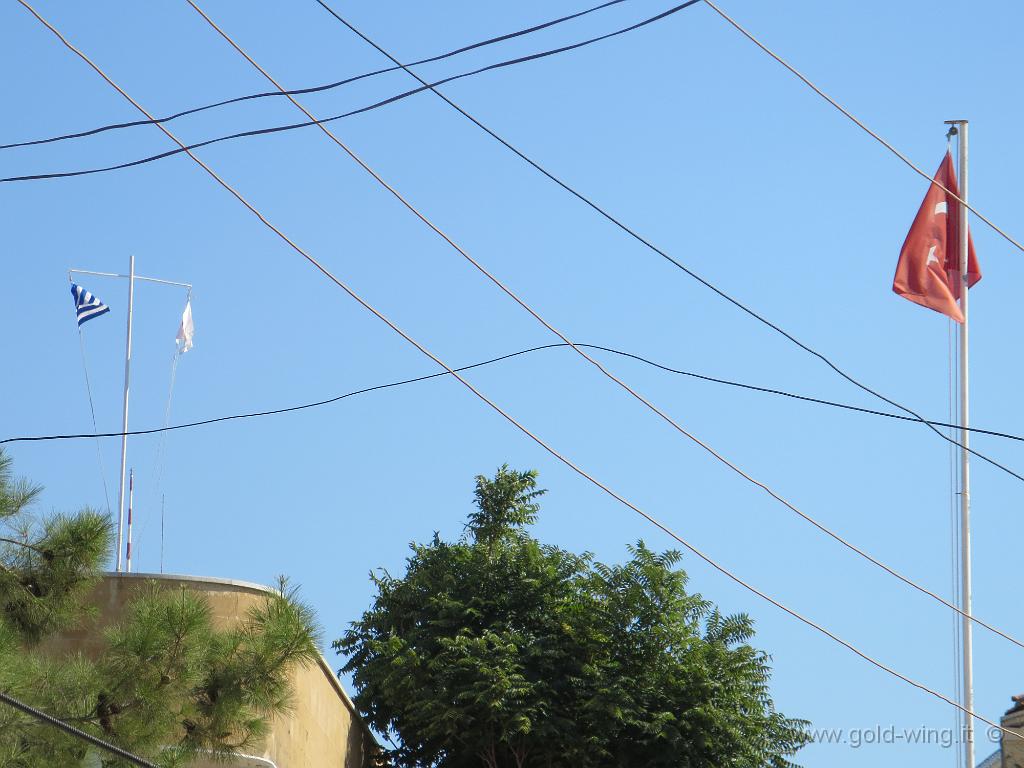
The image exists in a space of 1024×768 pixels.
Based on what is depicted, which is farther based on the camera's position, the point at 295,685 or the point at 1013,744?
the point at 1013,744

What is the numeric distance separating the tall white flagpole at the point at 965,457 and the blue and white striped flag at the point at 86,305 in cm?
1434

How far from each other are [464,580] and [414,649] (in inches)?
63.5

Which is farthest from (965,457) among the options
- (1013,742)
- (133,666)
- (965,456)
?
(133,666)

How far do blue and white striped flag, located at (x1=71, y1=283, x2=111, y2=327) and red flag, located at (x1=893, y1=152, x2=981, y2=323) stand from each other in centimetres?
1378

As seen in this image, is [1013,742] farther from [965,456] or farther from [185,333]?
[185,333]

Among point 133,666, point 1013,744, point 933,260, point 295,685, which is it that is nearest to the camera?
point 133,666

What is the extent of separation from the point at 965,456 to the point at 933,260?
261 cm

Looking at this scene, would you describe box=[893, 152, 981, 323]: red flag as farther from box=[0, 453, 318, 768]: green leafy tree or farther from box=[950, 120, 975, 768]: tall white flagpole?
box=[0, 453, 318, 768]: green leafy tree

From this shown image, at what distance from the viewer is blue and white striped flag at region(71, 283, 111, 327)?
26391mm

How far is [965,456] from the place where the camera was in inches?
728

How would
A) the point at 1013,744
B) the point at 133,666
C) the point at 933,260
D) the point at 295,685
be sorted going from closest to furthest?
the point at 133,666 < the point at 295,685 < the point at 933,260 < the point at 1013,744

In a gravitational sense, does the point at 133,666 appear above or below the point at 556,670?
below

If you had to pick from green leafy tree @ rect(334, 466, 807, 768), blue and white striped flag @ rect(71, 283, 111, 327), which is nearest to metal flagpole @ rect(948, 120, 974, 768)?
green leafy tree @ rect(334, 466, 807, 768)

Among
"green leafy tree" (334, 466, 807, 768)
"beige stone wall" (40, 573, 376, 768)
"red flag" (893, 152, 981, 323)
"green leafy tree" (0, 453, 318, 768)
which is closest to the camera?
"green leafy tree" (0, 453, 318, 768)
